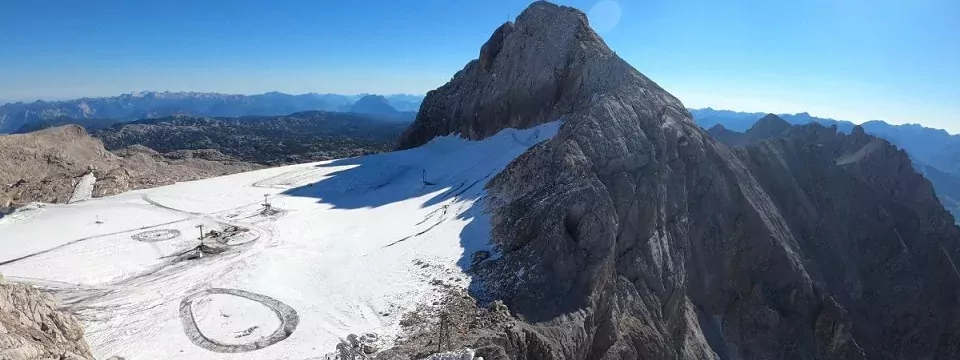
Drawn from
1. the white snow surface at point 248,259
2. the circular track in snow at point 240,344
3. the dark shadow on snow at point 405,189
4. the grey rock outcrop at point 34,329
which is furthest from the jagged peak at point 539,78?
the grey rock outcrop at point 34,329

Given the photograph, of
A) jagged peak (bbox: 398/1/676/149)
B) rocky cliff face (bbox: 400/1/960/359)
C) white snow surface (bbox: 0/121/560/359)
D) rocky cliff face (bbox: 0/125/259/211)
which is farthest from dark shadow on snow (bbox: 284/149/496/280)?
rocky cliff face (bbox: 0/125/259/211)

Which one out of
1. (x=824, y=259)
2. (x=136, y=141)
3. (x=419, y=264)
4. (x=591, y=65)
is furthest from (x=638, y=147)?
(x=136, y=141)

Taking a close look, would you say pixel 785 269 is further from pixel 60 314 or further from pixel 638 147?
pixel 60 314

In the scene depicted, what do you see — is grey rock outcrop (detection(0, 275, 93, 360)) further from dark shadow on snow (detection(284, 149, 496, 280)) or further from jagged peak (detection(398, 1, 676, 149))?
jagged peak (detection(398, 1, 676, 149))

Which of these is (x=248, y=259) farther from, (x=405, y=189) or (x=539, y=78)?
(x=539, y=78)

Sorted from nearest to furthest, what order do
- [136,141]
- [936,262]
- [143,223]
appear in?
1. [143,223]
2. [936,262]
3. [136,141]

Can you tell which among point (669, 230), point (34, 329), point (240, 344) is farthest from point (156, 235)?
point (669, 230)
